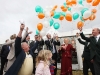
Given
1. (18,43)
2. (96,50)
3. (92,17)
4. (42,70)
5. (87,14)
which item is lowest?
(42,70)

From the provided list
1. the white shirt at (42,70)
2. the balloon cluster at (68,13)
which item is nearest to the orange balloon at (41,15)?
the balloon cluster at (68,13)

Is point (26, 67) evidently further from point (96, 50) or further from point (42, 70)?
point (96, 50)

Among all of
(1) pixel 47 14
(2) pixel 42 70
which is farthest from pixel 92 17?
(2) pixel 42 70

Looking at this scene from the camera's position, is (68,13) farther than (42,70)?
Yes

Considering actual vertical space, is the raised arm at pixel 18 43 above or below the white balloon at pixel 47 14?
below

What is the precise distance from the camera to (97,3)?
25.0 feet

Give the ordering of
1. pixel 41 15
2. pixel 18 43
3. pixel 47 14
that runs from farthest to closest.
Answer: pixel 47 14, pixel 41 15, pixel 18 43

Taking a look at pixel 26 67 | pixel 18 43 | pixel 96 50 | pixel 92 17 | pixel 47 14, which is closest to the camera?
pixel 18 43

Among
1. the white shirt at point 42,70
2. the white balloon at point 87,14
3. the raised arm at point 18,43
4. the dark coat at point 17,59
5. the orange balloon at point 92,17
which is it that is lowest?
the white shirt at point 42,70

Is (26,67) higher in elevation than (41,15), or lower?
lower

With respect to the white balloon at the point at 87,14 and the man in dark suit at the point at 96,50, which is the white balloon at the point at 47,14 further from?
the man in dark suit at the point at 96,50

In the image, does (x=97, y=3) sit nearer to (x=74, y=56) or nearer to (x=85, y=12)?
(x=85, y=12)

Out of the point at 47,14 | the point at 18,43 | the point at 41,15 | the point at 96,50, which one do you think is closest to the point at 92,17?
the point at 47,14

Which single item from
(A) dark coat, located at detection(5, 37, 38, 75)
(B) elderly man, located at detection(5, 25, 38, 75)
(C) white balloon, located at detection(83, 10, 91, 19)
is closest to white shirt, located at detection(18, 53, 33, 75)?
(B) elderly man, located at detection(5, 25, 38, 75)
